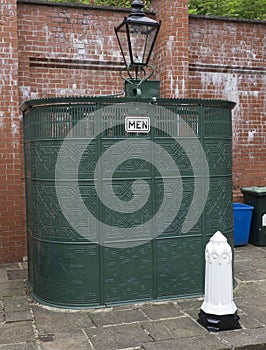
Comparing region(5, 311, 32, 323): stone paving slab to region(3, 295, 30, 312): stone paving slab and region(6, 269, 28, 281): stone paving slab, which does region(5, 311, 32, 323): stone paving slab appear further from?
region(6, 269, 28, 281): stone paving slab

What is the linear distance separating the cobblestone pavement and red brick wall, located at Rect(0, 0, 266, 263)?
2.37 metres

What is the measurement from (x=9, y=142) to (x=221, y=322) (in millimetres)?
4516

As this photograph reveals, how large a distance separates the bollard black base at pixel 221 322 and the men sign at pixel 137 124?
2.23 metres

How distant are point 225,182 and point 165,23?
12.3 ft

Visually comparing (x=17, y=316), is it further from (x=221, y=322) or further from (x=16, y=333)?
(x=221, y=322)

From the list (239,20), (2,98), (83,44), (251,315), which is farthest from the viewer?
(239,20)

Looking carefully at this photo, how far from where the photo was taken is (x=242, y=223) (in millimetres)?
8508

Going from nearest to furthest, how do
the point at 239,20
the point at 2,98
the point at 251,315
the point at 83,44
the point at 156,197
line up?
the point at 251,315
the point at 156,197
the point at 2,98
the point at 83,44
the point at 239,20

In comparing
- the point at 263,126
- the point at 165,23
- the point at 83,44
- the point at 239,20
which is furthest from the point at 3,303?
the point at 239,20

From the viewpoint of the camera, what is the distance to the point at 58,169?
5.38 metres

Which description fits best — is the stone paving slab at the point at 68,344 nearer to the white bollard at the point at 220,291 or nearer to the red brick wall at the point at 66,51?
the white bollard at the point at 220,291

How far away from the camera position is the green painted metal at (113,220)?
5.38 m

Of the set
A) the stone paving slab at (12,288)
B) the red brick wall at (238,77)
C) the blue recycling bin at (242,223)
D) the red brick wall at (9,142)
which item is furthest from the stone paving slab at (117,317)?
the red brick wall at (238,77)

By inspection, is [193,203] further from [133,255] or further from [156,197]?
[133,255]
